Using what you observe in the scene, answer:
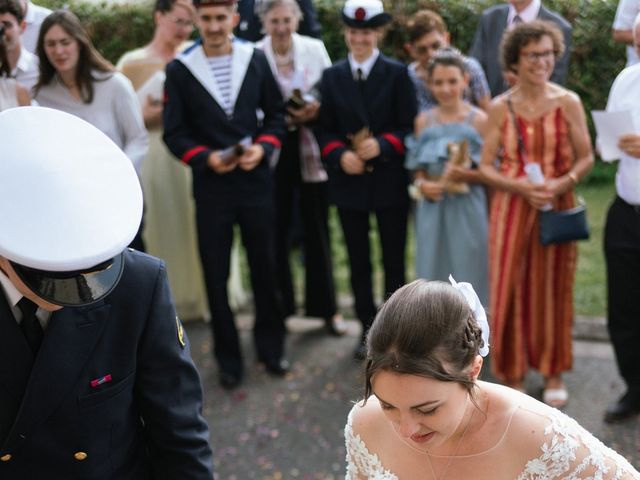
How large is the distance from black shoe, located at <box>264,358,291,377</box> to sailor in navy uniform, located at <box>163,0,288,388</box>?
0.66 ft

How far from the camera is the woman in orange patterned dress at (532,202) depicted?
4.64m

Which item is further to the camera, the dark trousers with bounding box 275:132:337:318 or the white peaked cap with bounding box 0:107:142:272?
the dark trousers with bounding box 275:132:337:318

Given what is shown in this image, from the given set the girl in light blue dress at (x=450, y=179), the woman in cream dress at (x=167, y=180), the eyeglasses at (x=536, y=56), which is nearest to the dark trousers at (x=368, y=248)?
the girl in light blue dress at (x=450, y=179)

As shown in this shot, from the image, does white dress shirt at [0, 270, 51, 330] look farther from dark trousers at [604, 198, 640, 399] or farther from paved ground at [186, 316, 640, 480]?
dark trousers at [604, 198, 640, 399]

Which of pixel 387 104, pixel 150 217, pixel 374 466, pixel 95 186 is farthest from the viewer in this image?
pixel 150 217

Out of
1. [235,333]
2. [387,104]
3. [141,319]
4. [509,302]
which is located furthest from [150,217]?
[141,319]

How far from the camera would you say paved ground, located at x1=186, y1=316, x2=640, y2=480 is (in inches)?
180

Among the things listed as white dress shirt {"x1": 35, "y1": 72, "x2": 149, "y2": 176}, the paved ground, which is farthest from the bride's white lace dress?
white dress shirt {"x1": 35, "y1": 72, "x2": 149, "y2": 176}

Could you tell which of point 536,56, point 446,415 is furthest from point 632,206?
point 446,415

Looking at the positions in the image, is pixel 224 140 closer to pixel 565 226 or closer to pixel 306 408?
pixel 306 408

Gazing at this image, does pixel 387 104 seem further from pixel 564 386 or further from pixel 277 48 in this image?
pixel 564 386

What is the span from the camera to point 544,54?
4598 millimetres

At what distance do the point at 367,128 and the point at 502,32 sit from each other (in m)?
1.07

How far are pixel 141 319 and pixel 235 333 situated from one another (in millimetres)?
3216
